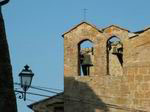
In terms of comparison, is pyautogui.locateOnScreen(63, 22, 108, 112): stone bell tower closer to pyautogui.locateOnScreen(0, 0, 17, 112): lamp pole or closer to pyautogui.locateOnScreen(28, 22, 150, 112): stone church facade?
pyautogui.locateOnScreen(28, 22, 150, 112): stone church facade

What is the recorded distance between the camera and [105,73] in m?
28.5

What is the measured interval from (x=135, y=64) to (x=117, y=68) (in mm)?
5000

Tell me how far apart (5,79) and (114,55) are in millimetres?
15958

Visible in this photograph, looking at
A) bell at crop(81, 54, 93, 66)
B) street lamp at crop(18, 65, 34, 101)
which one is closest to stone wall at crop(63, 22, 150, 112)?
bell at crop(81, 54, 93, 66)

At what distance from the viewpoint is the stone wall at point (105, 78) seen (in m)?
28.1

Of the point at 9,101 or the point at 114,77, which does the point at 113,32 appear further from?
the point at 9,101

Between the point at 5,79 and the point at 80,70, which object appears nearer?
the point at 5,79

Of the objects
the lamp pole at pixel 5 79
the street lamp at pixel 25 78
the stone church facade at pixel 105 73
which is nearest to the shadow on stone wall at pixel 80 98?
the stone church facade at pixel 105 73

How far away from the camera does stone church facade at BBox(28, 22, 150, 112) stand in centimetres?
2812

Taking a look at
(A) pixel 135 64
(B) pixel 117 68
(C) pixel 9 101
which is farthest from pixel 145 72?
(C) pixel 9 101

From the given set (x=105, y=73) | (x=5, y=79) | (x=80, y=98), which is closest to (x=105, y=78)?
(x=105, y=73)

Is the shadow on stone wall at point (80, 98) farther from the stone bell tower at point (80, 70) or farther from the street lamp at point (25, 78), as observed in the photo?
the street lamp at point (25, 78)

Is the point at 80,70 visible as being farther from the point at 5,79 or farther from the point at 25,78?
the point at 5,79

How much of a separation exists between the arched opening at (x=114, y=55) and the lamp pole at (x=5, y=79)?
1219cm
